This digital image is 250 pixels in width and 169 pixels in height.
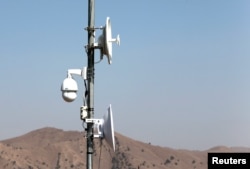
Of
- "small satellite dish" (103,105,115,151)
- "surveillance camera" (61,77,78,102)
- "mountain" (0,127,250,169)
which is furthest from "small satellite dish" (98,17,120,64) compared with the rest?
"mountain" (0,127,250,169)

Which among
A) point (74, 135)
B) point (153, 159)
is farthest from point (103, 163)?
point (74, 135)

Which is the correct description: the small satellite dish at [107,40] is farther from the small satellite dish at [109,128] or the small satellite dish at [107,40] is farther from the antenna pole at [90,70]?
the small satellite dish at [109,128]

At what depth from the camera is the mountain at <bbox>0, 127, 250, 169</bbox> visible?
135 m

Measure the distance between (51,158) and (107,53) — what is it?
5370 inches

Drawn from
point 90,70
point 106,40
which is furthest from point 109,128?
point 106,40

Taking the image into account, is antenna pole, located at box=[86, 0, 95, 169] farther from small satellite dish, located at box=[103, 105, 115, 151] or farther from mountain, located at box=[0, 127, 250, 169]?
mountain, located at box=[0, 127, 250, 169]

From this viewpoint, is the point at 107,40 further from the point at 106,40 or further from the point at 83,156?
the point at 83,156

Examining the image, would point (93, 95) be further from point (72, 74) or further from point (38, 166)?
point (38, 166)

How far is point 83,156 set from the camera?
14488cm

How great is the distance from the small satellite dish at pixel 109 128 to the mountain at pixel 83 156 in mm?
117634

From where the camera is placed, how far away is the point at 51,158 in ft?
467

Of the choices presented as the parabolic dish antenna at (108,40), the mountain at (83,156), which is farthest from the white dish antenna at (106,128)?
the mountain at (83,156)

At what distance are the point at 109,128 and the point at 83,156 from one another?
138m

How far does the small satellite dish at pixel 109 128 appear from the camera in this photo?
314 inches
